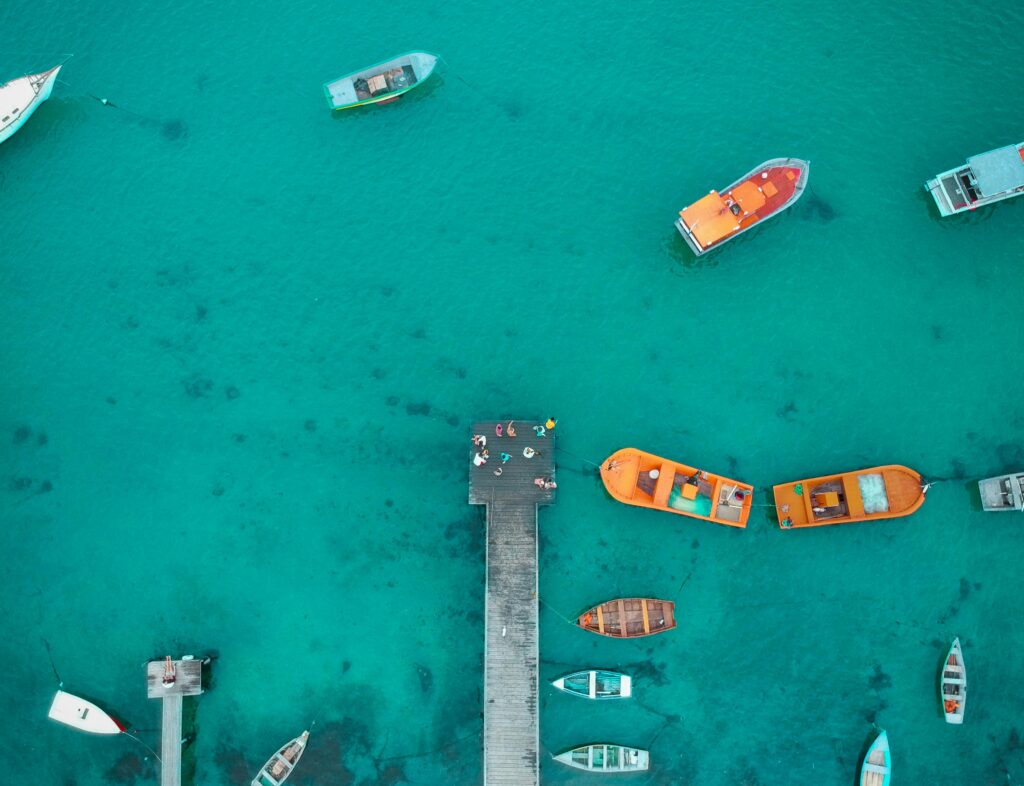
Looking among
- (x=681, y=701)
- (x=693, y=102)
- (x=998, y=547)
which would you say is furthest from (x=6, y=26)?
(x=998, y=547)

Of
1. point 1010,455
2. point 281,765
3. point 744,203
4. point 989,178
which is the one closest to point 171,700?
point 281,765

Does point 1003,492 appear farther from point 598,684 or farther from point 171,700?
point 171,700

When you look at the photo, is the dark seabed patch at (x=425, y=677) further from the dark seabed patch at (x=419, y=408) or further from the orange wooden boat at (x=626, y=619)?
the dark seabed patch at (x=419, y=408)

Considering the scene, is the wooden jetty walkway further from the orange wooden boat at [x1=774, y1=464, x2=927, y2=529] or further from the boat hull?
the orange wooden boat at [x1=774, y1=464, x2=927, y2=529]

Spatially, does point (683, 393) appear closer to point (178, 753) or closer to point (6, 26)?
point (178, 753)

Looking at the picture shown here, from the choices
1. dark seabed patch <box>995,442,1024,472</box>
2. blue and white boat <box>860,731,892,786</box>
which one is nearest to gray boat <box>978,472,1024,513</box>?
dark seabed patch <box>995,442,1024,472</box>

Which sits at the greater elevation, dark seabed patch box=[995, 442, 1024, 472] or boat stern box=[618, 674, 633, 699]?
dark seabed patch box=[995, 442, 1024, 472]

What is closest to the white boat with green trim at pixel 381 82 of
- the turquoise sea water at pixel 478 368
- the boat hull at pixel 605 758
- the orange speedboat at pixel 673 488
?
the turquoise sea water at pixel 478 368
